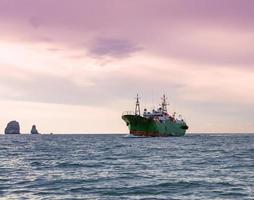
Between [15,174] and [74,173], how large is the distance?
192 inches

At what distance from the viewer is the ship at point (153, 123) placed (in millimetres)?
151975

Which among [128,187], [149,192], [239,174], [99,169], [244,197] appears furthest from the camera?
[99,169]

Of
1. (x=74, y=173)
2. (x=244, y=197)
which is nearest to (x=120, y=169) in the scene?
(x=74, y=173)

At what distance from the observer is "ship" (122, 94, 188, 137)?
151975 mm

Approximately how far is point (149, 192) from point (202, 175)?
9250 mm

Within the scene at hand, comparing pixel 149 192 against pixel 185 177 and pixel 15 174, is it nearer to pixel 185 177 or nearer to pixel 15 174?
pixel 185 177

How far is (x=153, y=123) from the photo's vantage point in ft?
506

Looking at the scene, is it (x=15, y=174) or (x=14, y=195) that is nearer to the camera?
(x=14, y=195)

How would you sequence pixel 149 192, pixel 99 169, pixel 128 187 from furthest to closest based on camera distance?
pixel 99 169
pixel 128 187
pixel 149 192

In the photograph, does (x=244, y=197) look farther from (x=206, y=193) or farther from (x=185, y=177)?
(x=185, y=177)

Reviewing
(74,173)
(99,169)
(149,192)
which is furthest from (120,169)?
(149,192)

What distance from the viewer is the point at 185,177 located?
32.2 metres

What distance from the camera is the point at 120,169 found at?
1526 inches

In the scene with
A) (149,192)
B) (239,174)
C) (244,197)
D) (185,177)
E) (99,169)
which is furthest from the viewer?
(99,169)
